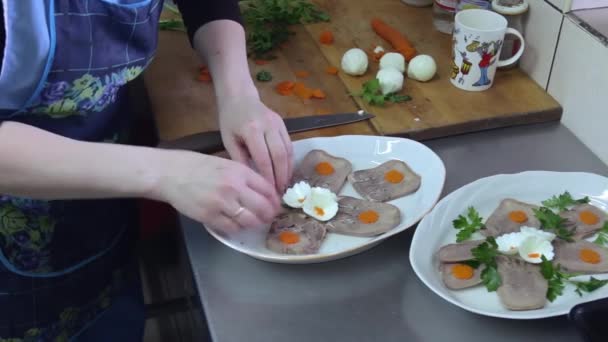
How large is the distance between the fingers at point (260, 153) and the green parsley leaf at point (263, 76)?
0.28 m

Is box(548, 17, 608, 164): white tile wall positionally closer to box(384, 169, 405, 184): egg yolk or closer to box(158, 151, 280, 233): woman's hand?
box(384, 169, 405, 184): egg yolk

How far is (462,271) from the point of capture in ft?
2.31

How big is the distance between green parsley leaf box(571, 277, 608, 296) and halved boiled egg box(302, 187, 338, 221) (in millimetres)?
270

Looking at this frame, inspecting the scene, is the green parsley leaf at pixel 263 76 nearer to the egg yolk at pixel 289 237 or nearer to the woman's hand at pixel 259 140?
the woman's hand at pixel 259 140

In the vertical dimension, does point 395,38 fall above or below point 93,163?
below

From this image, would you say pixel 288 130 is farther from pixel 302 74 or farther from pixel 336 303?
pixel 336 303

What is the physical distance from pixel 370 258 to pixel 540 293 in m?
0.19

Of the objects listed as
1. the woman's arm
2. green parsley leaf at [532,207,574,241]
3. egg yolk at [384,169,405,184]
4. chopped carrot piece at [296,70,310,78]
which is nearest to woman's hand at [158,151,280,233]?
the woman's arm

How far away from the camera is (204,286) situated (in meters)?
0.73

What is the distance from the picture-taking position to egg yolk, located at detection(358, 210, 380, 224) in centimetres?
77

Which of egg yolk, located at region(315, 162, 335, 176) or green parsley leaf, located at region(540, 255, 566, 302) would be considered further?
egg yolk, located at region(315, 162, 335, 176)

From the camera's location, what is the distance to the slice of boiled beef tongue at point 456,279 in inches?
27.3

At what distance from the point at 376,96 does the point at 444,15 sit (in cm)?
27

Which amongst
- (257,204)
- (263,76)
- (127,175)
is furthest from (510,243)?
(263,76)
